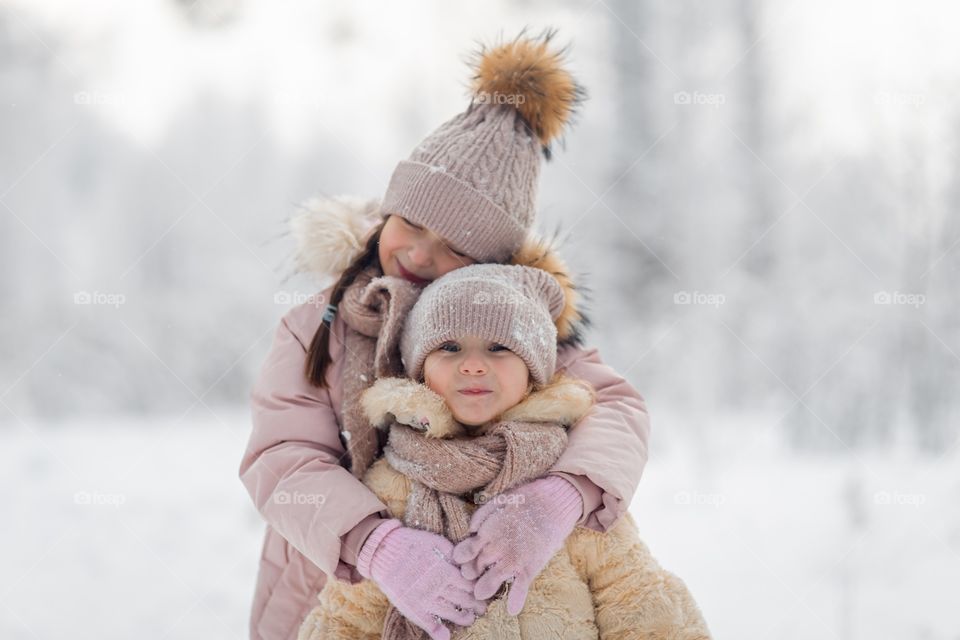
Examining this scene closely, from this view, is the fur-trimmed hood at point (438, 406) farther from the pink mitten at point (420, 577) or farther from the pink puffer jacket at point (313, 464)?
the pink mitten at point (420, 577)

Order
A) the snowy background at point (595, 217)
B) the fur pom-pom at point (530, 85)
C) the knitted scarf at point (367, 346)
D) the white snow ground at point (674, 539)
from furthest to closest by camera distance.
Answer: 1. the snowy background at point (595, 217)
2. the white snow ground at point (674, 539)
3. the fur pom-pom at point (530, 85)
4. the knitted scarf at point (367, 346)

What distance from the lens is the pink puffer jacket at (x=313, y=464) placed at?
1604 millimetres

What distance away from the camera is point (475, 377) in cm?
165

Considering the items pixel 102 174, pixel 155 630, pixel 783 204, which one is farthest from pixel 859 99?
pixel 102 174

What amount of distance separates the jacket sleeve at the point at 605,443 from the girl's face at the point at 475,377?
178 mm

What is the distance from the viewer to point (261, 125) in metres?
7.82

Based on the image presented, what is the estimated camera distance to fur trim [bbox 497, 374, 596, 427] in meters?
1.68

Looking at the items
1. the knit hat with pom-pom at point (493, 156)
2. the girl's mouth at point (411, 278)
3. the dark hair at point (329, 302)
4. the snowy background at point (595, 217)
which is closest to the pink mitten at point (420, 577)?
the dark hair at point (329, 302)

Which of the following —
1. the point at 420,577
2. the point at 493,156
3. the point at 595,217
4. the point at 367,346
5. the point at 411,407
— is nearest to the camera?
the point at 420,577

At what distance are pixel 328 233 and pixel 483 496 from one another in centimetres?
78

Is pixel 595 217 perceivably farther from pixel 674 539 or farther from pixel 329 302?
pixel 329 302

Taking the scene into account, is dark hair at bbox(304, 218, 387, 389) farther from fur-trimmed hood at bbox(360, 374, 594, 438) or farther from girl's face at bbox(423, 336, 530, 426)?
girl's face at bbox(423, 336, 530, 426)

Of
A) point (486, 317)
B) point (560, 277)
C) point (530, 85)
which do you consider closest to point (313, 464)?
point (486, 317)

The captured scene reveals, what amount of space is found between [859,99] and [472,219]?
5.49 meters
